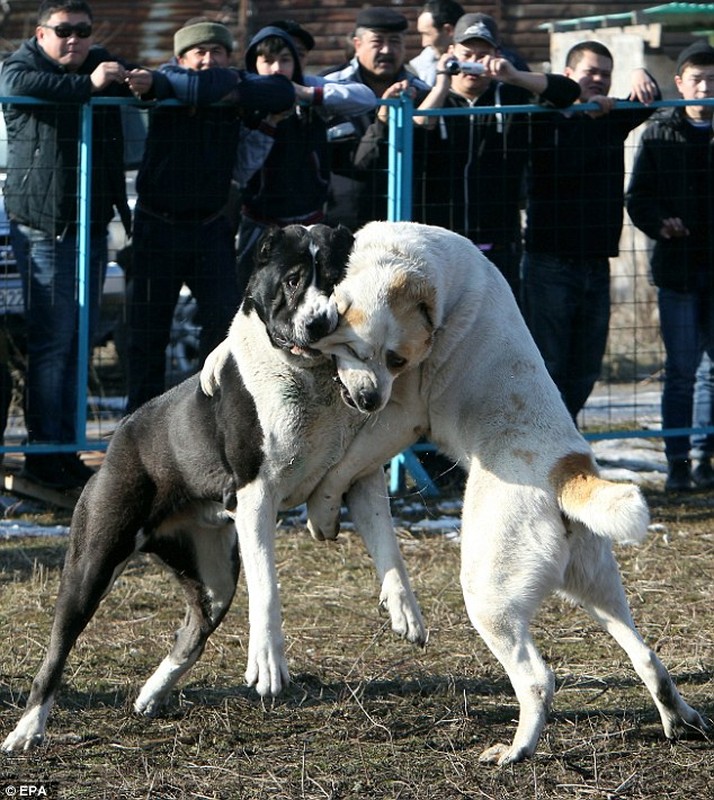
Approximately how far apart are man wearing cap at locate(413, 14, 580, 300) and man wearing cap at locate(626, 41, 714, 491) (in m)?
0.73

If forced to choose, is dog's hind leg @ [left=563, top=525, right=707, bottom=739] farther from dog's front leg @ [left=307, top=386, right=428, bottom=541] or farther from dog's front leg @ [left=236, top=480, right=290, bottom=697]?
dog's front leg @ [left=236, top=480, right=290, bottom=697]

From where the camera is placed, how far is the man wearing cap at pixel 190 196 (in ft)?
23.0

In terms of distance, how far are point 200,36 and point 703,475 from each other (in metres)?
3.87

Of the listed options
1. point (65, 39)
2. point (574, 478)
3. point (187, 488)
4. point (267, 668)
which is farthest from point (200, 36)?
point (267, 668)

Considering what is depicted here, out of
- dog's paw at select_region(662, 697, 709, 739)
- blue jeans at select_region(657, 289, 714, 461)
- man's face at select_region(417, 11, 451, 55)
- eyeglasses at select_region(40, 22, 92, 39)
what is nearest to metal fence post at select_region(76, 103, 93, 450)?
eyeglasses at select_region(40, 22, 92, 39)

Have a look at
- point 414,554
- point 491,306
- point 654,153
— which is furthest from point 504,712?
point 654,153

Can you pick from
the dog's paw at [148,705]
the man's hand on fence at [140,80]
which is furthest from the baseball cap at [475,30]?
the dog's paw at [148,705]

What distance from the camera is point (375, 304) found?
3945 millimetres

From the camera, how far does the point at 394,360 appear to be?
399 cm

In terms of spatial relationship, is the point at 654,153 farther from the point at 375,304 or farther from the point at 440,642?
the point at 375,304

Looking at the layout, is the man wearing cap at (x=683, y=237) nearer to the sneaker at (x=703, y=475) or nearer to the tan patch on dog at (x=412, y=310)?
the sneaker at (x=703, y=475)

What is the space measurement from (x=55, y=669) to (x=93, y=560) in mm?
373

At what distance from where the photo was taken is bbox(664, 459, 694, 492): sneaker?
7980mm

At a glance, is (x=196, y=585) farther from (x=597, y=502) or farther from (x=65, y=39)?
(x=65, y=39)
